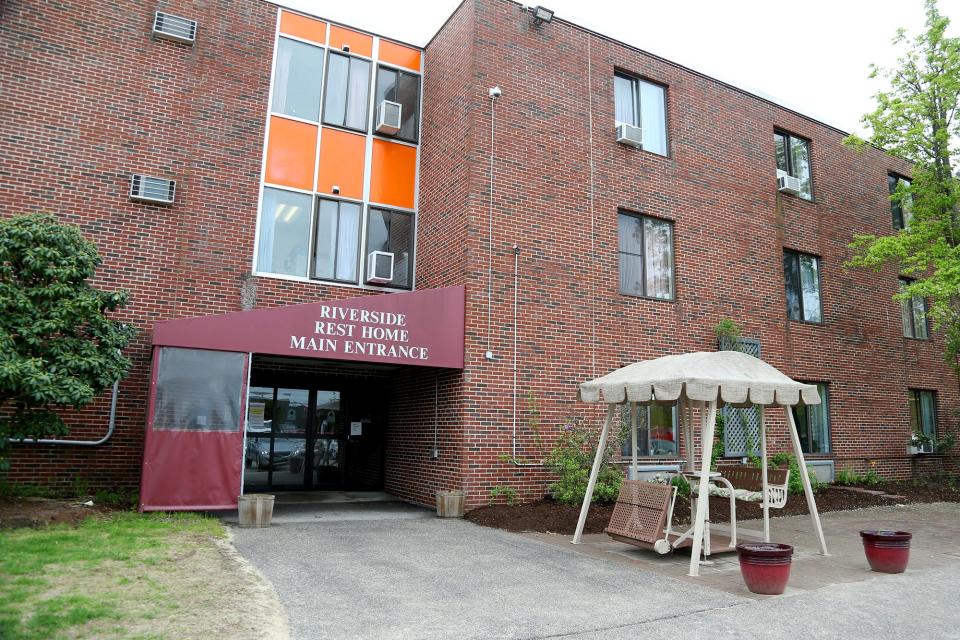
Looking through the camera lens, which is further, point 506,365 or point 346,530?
point 506,365

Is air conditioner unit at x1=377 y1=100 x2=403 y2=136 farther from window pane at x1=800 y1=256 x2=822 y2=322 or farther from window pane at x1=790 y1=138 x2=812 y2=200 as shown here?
window pane at x1=800 y1=256 x2=822 y2=322

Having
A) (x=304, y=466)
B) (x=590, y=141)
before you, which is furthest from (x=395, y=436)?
(x=590, y=141)

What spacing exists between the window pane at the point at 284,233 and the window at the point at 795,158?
1153 cm

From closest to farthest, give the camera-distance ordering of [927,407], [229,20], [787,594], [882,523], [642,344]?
[787,594]
[882,523]
[229,20]
[642,344]
[927,407]

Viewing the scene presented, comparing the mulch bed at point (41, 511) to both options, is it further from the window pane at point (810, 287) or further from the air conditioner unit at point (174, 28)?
the window pane at point (810, 287)

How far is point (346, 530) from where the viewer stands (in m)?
9.35

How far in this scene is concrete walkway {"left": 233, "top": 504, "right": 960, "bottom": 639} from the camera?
17.2 ft

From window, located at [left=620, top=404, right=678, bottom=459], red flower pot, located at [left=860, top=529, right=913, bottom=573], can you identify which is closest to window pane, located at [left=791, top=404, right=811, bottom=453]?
window, located at [left=620, top=404, right=678, bottom=459]

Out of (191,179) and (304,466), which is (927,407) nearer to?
(304,466)

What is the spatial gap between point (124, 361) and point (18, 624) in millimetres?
5224

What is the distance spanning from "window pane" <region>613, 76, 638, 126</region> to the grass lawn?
36.2 ft

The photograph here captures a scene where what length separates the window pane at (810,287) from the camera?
53.9ft

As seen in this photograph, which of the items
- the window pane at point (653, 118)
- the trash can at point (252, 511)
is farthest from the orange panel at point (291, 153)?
the window pane at point (653, 118)

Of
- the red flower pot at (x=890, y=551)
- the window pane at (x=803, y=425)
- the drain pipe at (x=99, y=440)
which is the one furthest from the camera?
the window pane at (x=803, y=425)
